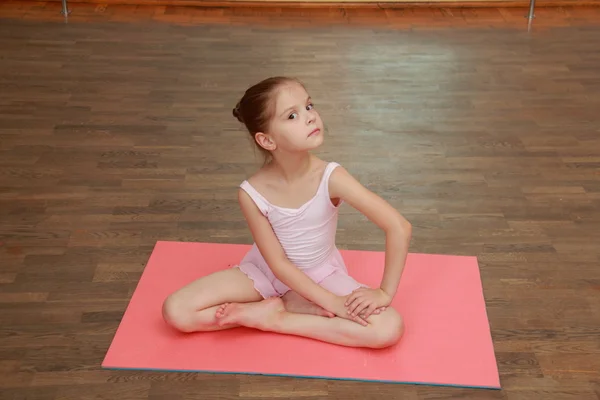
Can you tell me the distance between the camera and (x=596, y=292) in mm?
2137

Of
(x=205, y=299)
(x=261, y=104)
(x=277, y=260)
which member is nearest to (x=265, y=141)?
(x=261, y=104)

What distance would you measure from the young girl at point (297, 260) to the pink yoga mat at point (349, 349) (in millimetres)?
40

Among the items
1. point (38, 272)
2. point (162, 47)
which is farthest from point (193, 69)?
point (38, 272)

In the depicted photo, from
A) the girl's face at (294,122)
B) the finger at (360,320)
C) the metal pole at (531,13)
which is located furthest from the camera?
the metal pole at (531,13)

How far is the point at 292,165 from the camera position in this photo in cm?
188

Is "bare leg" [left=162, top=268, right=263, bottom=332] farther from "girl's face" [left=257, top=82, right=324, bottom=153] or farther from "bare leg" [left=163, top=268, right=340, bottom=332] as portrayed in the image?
"girl's face" [left=257, top=82, right=324, bottom=153]

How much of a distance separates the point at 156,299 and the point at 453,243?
2.98 ft

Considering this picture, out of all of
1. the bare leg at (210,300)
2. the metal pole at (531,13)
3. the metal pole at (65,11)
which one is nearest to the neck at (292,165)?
the bare leg at (210,300)

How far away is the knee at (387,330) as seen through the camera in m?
1.87

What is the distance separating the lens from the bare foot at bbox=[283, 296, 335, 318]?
1924mm

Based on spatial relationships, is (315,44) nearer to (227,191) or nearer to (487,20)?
(487,20)

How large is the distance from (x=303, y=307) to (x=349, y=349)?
16 cm

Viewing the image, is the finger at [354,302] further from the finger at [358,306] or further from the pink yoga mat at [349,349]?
the pink yoga mat at [349,349]

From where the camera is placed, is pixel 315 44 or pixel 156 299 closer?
pixel 156 299
